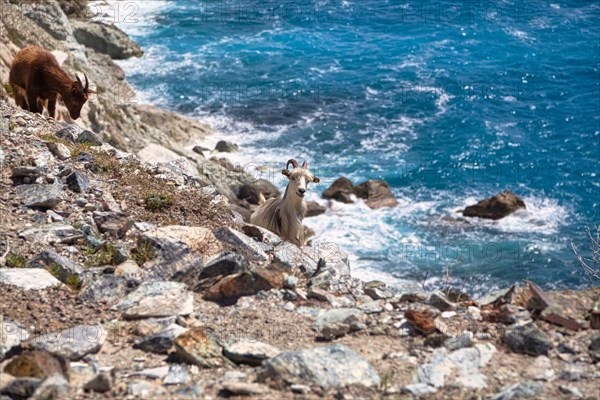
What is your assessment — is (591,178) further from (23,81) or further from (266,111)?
(23,81)

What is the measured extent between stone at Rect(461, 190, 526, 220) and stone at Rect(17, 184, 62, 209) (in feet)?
56.6

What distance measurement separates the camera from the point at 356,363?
23.9 feet

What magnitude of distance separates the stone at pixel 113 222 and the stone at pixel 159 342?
308 centimetres

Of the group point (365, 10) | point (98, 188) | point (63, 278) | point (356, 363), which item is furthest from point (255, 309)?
point (365, 10)

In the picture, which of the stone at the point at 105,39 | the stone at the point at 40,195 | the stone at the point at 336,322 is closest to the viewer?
the stone at the point at 336,322

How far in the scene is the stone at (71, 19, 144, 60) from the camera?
120ft

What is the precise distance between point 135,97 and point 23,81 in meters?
17.0

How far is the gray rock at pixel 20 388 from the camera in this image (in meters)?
6.58

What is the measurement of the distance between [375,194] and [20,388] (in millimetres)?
20763

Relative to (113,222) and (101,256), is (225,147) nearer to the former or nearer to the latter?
(113,222)

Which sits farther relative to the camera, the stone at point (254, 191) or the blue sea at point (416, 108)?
the stone at point (254, 191)

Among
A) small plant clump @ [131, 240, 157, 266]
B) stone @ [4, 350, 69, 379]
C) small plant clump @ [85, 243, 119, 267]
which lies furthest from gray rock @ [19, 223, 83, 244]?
stone @ [4, 350, 69, 379]

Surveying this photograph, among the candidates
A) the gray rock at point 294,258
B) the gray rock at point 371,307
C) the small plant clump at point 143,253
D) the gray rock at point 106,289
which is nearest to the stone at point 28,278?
the gray rock at point 106,289

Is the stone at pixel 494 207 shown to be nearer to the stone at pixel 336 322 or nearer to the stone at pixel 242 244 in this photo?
the stone at pixel 242 244
